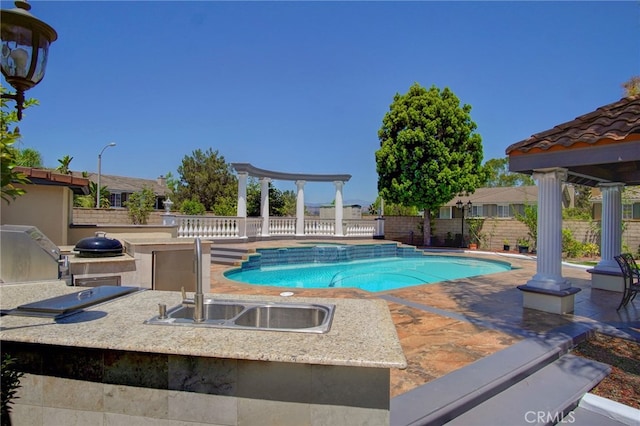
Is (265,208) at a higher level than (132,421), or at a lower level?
higher

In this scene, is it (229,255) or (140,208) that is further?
(140,208)

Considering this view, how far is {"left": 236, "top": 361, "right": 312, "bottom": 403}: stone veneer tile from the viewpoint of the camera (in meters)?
1.66

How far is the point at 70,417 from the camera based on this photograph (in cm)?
188

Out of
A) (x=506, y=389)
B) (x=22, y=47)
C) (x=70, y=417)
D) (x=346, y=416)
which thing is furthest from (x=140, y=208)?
(x=346, y=416)

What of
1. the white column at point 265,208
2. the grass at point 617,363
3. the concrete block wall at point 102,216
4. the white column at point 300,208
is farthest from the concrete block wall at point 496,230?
the concrete block wall at point 102,216

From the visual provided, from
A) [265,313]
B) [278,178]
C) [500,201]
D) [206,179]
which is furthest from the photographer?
[206,179]

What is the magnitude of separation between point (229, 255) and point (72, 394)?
11.1 m

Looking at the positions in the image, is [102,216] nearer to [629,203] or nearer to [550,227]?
[550,227]

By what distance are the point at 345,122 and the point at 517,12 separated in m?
14.4

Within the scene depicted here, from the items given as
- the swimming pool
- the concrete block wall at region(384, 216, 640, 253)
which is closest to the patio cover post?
the swimming pool

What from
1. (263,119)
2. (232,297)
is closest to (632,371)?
(232,297)

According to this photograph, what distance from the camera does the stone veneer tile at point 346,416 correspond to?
1624 millimetres

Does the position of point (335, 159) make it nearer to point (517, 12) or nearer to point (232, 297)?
point (517, 12)

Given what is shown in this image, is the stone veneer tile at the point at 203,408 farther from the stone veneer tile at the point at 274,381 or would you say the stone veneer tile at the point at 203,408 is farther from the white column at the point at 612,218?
the white column at the point at 612,218
